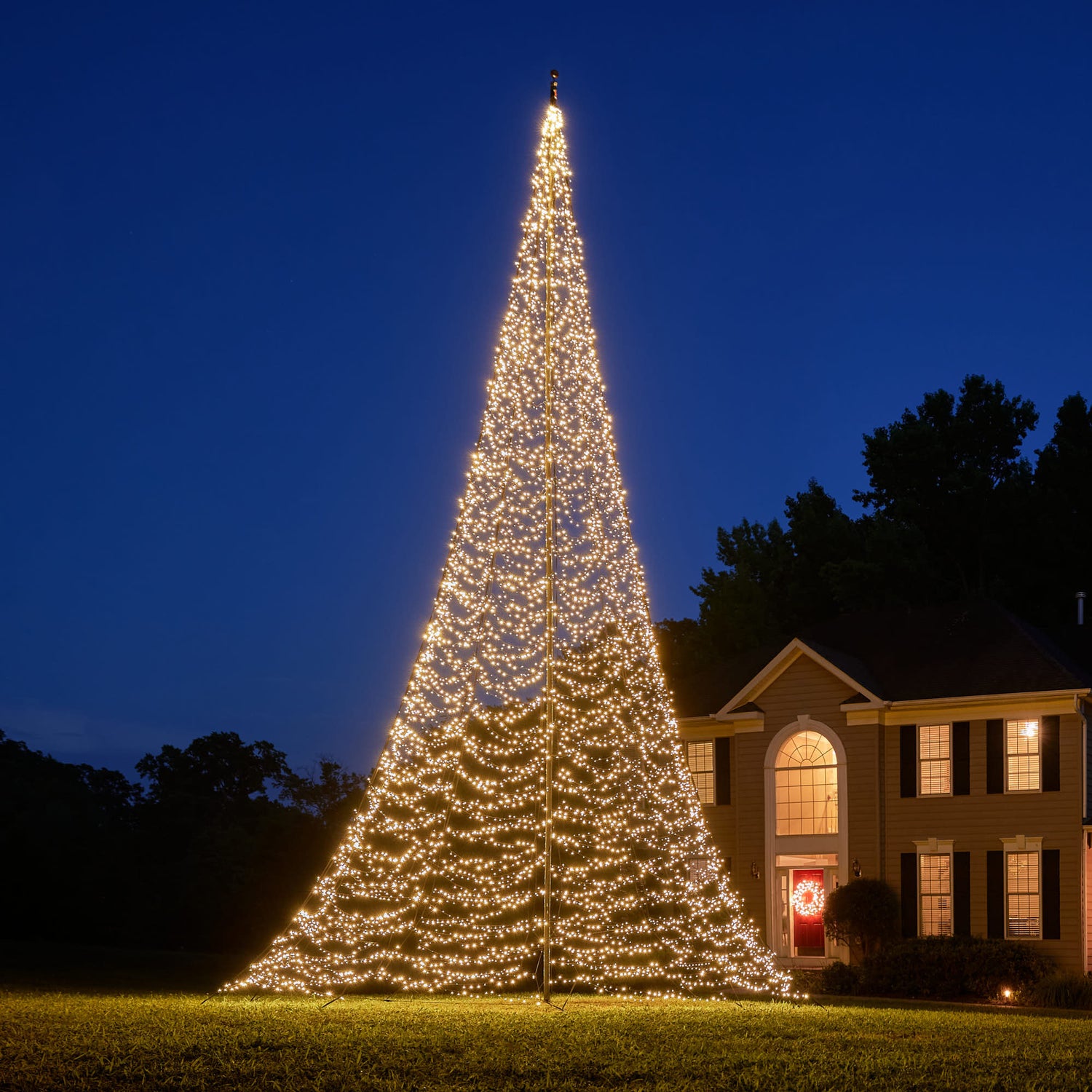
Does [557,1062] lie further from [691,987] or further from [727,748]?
[727,748]

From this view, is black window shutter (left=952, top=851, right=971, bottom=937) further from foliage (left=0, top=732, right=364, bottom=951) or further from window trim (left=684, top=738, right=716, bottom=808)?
foliage (left=0, top=732, right=364, bottom=951)

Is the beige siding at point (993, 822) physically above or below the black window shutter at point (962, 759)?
below

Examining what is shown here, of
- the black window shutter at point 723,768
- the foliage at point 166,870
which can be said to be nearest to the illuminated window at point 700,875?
the black window shutter at point 723,768

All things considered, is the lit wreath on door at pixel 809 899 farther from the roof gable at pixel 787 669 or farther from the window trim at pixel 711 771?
the roof gable at pixel 787 669

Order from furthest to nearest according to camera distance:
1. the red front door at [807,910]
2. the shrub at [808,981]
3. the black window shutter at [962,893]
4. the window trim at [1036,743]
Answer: the red front door at [807,910]
the black window shutter at [962,893]
the window trim at [1036,743]
the shrub at [808,981]

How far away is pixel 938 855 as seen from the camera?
23828mm

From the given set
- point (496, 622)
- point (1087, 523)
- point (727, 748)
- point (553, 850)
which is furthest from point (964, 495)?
point (496, 622)

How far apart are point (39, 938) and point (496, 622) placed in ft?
65.3

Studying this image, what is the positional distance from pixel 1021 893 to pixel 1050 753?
2.26 metres

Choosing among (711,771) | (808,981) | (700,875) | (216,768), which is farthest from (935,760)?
(216,768)

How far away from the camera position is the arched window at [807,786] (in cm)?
2539

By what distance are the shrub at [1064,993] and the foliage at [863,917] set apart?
325 cm

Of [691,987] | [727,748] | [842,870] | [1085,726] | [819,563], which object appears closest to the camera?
[691,987]

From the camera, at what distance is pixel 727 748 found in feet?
87.4
